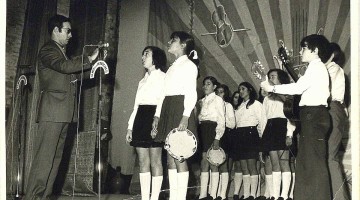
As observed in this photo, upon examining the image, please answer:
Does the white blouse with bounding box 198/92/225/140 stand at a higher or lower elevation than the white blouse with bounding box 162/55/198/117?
lower

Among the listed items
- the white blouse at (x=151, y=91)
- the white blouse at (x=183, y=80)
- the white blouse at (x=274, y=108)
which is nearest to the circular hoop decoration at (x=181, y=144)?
the white blouse at (x=183, y=80)

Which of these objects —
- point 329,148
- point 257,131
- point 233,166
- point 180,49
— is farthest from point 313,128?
point 233,166

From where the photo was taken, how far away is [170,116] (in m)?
3.98

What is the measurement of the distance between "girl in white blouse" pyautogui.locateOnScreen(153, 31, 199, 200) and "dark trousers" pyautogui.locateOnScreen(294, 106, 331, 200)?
0.92 meters

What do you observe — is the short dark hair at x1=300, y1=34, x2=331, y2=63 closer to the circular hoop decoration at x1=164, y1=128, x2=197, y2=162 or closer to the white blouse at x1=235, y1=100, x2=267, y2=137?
the circular hoop decoration at x1=164, y1=128, x2=197, y2=162

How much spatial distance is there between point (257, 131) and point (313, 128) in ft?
6.14

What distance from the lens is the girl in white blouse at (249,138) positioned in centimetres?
520

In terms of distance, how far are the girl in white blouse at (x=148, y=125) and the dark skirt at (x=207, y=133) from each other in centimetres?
106

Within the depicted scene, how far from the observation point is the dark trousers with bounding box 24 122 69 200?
3680mm

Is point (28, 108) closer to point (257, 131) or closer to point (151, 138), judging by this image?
point (151, 138)

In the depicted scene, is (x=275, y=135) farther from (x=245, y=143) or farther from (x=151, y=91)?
(x=151, y=91)

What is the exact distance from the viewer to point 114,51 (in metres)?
6.55

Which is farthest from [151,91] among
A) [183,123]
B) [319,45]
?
A: [319,45]

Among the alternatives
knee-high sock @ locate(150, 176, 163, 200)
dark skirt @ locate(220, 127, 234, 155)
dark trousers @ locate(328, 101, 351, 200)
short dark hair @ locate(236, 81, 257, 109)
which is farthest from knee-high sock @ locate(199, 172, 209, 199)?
dark trousers @ locate(328, 101, 351, 200)
